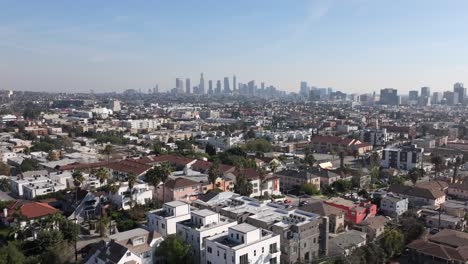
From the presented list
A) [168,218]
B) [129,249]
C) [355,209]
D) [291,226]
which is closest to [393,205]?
[355,209]

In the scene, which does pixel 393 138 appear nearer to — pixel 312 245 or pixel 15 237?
pixel 312 245

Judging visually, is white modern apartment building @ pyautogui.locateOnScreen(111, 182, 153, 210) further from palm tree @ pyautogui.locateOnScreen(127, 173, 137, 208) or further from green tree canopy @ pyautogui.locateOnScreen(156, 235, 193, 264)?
green tree canopy @ pyautogui.locateOnScreen(156, 235, 193, 264)

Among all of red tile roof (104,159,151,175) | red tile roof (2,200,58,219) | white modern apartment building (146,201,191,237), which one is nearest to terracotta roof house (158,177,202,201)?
red tile roof (104,159,151,175)

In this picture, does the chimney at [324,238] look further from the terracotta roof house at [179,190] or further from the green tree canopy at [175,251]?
the terracotta roof house at [179,190]

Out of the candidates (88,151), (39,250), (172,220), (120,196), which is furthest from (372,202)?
(88,151)

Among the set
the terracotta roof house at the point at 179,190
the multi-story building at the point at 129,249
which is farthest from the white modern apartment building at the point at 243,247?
the terracotta roof house at the point at 179,190

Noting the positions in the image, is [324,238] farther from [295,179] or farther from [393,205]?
[295,179]
